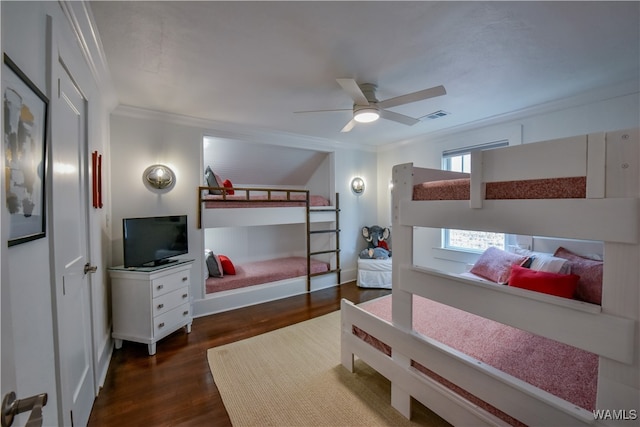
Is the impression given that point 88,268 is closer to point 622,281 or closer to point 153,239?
point 153,239

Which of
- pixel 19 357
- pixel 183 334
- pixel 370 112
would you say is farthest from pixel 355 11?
pixel 183 334

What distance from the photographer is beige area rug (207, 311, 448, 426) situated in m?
1.64

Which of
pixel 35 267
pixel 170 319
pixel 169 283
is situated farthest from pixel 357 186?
pixel 35 267

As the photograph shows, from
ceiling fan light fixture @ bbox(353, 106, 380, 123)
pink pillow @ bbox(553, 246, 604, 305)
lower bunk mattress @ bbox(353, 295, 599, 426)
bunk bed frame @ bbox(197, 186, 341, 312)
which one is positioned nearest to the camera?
lower bunk mattress @ bbox(353, 295, 599, 426)

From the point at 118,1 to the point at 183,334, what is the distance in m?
2.83

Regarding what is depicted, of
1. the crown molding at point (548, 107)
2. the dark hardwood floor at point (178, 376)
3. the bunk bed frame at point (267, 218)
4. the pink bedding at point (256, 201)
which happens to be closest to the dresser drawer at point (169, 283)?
the dark hardwood floor at point (178, 376)

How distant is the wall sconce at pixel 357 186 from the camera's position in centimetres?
469

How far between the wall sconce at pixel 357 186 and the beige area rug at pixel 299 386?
2678 mm

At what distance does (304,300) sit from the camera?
3758mm

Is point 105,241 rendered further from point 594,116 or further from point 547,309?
point 594,116

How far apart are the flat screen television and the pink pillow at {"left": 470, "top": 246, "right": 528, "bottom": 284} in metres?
3.26

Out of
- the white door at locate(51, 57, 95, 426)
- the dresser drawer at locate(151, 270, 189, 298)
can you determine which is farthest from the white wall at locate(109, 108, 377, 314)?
the white door at locate(51, 57, 95, 426)

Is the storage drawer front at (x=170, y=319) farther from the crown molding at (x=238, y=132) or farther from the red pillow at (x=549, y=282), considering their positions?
the red pillow at (x=549, y=282)

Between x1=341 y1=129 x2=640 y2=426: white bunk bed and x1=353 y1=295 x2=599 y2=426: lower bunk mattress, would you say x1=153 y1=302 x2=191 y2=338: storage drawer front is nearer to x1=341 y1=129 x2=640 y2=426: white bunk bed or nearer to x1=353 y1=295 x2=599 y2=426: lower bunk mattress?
x1=353 y1=295 x2=599 y2=426: lower bunk mattress
